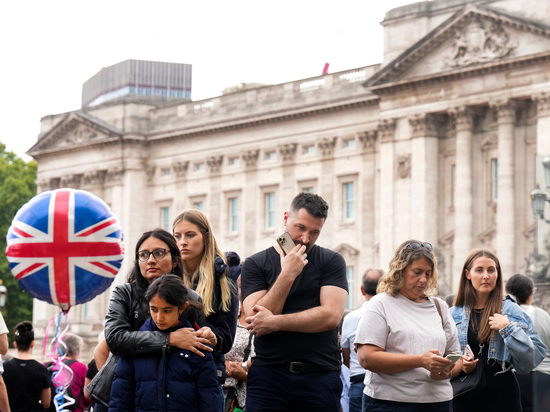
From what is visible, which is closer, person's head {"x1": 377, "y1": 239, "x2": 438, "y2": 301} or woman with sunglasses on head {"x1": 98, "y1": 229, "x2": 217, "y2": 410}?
woman with sunglasses on head {"x1": 98, "y1": 229, "x2": 217, "y2": 410}

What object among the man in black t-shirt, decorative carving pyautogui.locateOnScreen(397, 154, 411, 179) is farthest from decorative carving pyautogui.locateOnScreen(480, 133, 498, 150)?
the man in black t-shirt

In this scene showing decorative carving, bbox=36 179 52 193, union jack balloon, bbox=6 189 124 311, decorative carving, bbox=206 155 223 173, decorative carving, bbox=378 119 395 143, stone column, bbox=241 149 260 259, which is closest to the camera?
union jack balloon, bbox=6 189 124 311

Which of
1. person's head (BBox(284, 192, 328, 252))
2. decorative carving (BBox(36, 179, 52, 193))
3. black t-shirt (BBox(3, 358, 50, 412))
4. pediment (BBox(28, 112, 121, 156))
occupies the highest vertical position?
pediment (BBox(28, 112, 121, 156))

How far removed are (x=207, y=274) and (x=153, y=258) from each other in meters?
0.55

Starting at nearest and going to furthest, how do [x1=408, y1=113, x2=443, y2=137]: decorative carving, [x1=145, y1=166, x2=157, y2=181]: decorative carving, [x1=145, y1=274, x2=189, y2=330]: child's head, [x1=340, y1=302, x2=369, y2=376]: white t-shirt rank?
[x1=145, y1=274, x2=189, y2=330]: child's head, [x1=340, y1=302, x2=369, y2=376]: white t-shirt, [x1=408, y1=113, x2=443, y2=137]: decorative carving, [x1=145, y1=166, x2=157, y2=181]: decorative carving

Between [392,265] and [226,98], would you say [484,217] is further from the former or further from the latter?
[392,265]

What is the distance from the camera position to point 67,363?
15016 mm

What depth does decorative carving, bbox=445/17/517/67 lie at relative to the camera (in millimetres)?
43656

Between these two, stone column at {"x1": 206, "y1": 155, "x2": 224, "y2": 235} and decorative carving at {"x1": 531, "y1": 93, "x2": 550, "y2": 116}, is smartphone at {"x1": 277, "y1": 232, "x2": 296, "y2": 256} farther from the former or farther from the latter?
stone column at {"x1": 206, "y1": 155, "x2": 224, "y2": 235}

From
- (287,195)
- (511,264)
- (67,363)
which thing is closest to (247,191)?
(287,195)

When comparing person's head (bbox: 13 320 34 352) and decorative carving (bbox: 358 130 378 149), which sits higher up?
decorative carving (bbox: 358 130 378 149)

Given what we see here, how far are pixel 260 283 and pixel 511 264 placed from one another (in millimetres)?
34462

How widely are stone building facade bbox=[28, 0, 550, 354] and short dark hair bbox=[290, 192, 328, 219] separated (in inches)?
1319

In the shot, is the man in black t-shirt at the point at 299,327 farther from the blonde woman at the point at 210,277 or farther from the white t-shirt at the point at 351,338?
the white t-shirt at the point at 351,338
